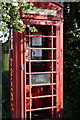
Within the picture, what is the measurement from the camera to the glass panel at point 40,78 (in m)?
3.94

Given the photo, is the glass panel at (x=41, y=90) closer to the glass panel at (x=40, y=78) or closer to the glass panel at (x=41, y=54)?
the glass panel at (x=40, y=78)

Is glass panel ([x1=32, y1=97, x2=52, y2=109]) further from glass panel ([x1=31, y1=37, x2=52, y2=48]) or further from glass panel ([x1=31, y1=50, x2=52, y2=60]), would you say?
glass panel ([x1=31, y1=37, x2=52, y2=48])

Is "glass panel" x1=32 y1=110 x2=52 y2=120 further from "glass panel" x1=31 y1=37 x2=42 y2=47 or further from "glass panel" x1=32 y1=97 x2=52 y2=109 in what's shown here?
"glass panel" x1=31 y1=37 x2=42 y2=47

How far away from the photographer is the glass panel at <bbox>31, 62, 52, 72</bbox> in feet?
13.4

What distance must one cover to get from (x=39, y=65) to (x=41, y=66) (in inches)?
2.4

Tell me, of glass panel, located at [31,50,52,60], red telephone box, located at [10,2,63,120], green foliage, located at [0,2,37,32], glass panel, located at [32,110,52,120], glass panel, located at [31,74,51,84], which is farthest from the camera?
glass panel, located at [32,110,52,120]

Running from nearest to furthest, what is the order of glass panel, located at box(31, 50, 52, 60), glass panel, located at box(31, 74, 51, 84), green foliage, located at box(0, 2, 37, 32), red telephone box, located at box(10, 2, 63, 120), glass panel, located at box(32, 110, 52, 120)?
green foliage, located at box(0, 2, 37, 32) < red telephone box, located at box(10, 2, 63, 120) < glass panel, located at box(31, 74, 51, 84) < glass panel, located at box(31, 50, 52, 60) < glass panel, located at box(32, 110, 52, 120)

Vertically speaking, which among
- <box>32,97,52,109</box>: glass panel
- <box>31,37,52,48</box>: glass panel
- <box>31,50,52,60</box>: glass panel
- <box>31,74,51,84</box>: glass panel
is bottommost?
<box>32,97,52,109</box>: glass panel

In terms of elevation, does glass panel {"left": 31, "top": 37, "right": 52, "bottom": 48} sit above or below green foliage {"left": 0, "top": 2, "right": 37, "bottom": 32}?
below

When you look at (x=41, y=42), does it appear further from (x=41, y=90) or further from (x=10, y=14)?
(x=10, y=14)

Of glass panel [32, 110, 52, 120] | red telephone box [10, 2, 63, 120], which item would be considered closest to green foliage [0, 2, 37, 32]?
red telephone box [10, 2, 63, 120]

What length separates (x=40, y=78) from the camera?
3.99 m

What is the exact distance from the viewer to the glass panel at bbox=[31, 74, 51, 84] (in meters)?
3.94

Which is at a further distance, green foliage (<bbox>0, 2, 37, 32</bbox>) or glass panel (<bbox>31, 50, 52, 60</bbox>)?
glass panel (<bbox>31, 50, 52, 60</bbox>)
